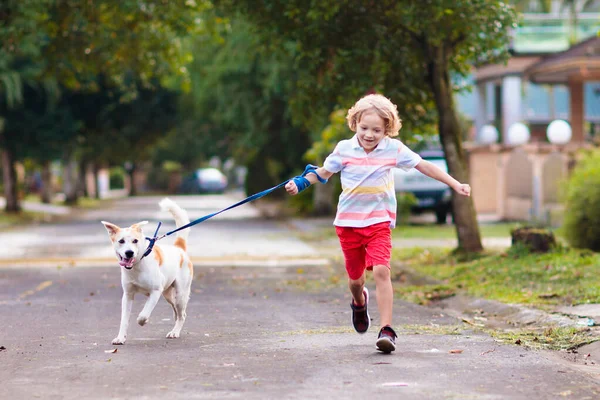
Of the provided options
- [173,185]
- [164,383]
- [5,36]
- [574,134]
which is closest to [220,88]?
[574,134]

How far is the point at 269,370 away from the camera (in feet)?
22.5

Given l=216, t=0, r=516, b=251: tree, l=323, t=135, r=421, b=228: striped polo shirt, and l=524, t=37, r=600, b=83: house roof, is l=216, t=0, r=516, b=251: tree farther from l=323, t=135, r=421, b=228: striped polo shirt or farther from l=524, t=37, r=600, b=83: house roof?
l=524, t=37, r=600, b=83: house roof

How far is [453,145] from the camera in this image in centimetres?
1543

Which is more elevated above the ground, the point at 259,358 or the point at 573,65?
the point at 573,65

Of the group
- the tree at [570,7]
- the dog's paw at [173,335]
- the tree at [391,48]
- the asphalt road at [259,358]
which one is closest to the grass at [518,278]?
the asphalt road at [259,358]

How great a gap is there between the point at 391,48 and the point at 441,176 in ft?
25.7

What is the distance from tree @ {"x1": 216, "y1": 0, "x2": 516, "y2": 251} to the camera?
A: 560 inches

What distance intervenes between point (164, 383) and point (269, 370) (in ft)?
2.50

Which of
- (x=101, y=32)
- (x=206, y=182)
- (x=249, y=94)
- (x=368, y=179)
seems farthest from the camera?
(x=206, y=182)

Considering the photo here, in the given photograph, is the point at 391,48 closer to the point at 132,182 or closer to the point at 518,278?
the point at 518,278

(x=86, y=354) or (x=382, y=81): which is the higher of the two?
(x=382, y=81)

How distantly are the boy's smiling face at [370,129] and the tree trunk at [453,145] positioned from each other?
7.77 m

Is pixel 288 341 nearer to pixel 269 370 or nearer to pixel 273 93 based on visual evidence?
pixel 269 370

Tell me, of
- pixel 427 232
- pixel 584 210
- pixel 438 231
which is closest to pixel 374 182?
pixel 584 210
